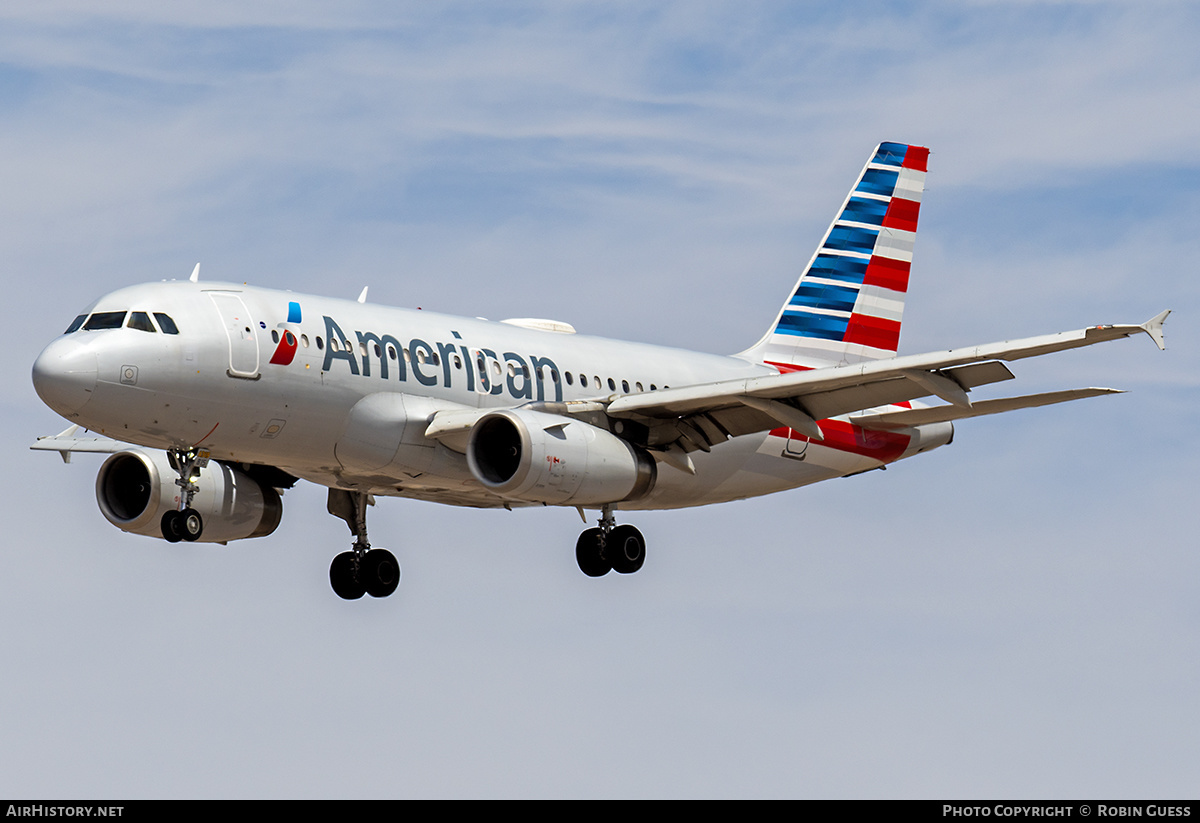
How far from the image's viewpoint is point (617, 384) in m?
40.4

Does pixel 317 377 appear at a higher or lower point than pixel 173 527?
higher

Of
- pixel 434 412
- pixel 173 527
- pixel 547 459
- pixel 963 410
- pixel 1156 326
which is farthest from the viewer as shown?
pixel 963 410

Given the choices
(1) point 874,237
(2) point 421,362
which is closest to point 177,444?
(2) point 421,362

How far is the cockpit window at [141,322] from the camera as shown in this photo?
3372cm

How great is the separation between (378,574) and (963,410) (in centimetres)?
1303

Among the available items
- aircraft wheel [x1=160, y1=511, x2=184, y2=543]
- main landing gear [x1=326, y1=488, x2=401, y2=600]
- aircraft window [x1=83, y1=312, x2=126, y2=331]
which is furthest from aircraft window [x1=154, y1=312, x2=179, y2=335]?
main landing gear [x1=326, y1=488, x2=401, y2=600]

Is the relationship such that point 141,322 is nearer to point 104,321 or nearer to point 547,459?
point 104,321

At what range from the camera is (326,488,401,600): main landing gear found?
4141 cm

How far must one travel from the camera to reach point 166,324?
33.8 metres

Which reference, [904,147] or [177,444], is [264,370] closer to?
[177,444]

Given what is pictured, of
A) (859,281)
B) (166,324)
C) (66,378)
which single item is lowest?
(66,378)

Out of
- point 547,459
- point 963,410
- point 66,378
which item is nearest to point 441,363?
point 547,459

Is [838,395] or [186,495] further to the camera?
[838,395]

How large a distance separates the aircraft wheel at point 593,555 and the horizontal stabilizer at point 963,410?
23.3 feet
